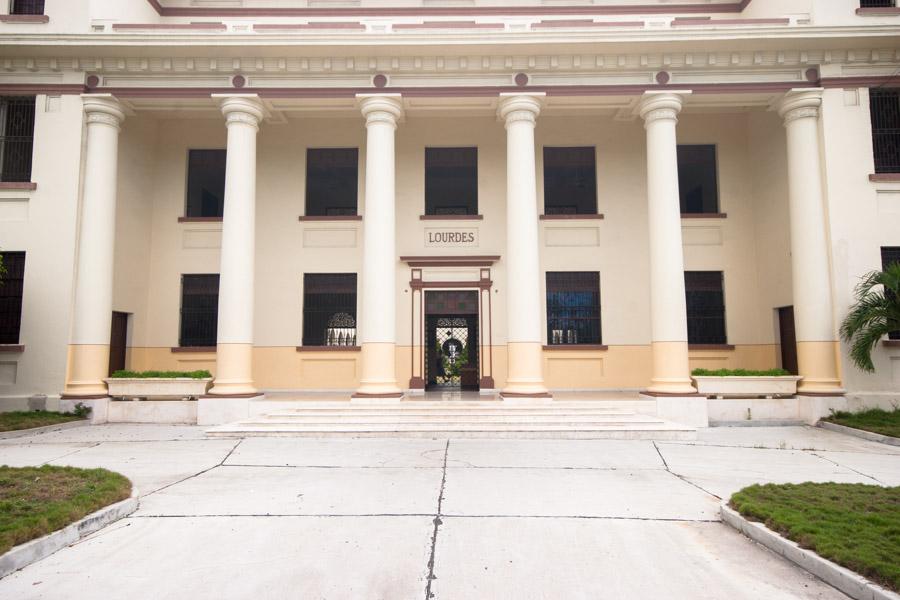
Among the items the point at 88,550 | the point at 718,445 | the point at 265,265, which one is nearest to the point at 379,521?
the point at 88,550

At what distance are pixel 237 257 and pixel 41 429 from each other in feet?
17.3

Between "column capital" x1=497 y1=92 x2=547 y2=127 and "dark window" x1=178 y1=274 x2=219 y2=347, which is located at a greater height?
"column capital" x1=497 y1=92 x2=547 y2=127

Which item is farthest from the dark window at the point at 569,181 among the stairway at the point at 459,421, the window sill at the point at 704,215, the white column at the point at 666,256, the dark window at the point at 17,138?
the dark window at the point at 17,138

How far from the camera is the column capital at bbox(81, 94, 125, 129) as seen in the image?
14180mm

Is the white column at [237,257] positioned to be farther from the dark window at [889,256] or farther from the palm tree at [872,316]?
the dark window at [889,256]

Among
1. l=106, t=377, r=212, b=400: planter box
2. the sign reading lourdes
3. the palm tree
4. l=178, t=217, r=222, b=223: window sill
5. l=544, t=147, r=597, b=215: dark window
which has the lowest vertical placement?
l=106, t=377, r=212, b=400: planter box

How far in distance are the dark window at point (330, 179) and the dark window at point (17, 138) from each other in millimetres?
6792

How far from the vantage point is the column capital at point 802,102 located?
549 inches

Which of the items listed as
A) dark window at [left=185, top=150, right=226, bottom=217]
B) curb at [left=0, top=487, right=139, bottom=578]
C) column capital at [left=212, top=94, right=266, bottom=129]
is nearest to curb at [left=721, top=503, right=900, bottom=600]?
curb at [left=0, top=487, right=139, bottom=578]

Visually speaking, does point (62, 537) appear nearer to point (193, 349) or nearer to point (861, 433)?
point (193, 349)

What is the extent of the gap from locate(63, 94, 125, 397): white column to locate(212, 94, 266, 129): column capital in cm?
274

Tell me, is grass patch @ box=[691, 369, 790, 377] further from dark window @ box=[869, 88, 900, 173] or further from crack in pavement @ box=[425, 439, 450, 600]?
crack in pavement @ box=[425, 439, 450, 600]

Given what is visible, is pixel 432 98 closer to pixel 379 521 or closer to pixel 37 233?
pixel 37 233

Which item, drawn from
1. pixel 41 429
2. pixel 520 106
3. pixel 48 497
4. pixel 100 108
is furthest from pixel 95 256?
pixel 520 106
